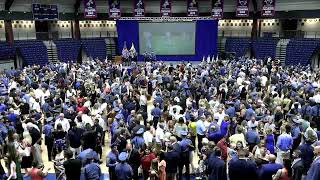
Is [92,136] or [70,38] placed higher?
[70,38]

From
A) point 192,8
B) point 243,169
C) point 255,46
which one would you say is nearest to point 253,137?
point 243,169

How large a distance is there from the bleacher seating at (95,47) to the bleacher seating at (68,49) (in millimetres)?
775

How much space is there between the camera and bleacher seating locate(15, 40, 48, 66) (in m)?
29.8

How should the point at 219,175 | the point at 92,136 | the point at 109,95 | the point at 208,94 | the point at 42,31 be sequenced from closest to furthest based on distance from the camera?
1. the point at 219,175
2. the point at 92,136
3. the point at 109,95
4. the point at 208,94
5. the point at 42,31

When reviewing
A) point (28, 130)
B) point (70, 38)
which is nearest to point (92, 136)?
point (28, 130)

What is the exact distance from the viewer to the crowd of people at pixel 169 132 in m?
7.61

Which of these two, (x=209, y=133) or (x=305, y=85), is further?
(x=305, y=85)

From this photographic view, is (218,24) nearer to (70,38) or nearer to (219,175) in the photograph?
(70,38)

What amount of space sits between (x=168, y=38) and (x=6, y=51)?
1457 centimetres

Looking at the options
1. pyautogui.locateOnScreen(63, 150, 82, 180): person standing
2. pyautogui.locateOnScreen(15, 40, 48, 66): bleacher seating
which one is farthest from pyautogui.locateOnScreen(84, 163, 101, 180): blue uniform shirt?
pyautogui.locateOnScreen(15, 40, 48, 66): bleacher seating

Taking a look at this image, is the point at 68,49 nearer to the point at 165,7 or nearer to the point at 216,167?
the point at 165,7

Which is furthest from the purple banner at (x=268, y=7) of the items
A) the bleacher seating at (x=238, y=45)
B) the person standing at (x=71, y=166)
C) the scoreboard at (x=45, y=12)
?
the person standing at (x=71, y=166)

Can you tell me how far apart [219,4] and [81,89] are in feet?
67.3

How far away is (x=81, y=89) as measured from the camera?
1570cm
